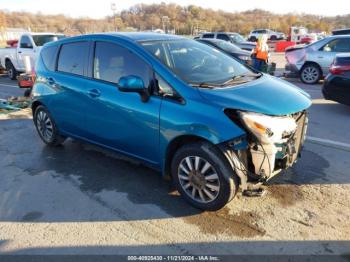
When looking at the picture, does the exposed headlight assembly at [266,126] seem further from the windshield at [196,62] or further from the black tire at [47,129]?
the black tire at [47,129]

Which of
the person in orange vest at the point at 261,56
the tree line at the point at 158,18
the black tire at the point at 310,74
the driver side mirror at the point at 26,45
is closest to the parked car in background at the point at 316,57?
the black tire at the point at 310,74

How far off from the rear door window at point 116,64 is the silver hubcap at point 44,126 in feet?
5.01

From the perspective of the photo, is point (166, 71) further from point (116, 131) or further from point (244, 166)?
point (244, 166)

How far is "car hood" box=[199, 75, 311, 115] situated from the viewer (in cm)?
318

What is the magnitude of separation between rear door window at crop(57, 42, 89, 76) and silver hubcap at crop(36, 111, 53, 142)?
864 mm

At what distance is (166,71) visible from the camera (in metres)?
3.54

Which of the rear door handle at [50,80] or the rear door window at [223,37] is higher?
the rear door handle at [50,80]

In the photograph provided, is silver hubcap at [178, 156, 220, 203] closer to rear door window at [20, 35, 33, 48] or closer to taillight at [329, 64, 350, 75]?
taillight at [329, 64, 350, 75]

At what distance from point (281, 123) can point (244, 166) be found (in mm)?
536

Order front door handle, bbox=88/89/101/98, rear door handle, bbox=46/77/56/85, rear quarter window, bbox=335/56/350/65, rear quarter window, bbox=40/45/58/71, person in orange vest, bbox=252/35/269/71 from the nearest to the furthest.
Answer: front door handle, bbox=88/89/101/98
rear door handle, bbox=46/77/56/85
rear quarter window, bbox=40/45/58/71
rear quarter window, bbox=335/56/350/65
person in orange vest, bbox=252/35/269/71

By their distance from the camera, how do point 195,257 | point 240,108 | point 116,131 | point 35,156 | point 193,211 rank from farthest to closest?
point 35,156
point 116,131
point 193,211
point 240,108
point 195,257

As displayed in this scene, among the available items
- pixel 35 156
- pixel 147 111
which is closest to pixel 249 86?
pixel 147 111

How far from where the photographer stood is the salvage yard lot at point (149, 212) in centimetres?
301

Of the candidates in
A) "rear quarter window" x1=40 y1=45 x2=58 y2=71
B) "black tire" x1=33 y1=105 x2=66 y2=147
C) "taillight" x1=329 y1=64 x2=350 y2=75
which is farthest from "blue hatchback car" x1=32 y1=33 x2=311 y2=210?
"taillight" x1=329 y1=64 x2=350 y2=75
